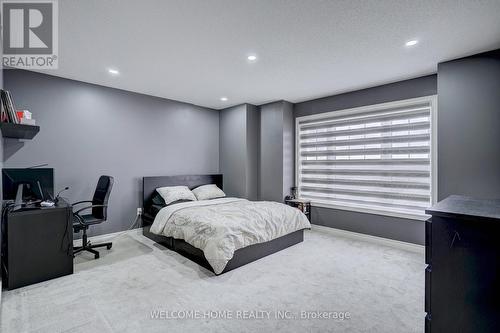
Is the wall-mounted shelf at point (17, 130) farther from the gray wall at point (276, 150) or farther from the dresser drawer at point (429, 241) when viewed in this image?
the dresser drawer at point (429, 241)

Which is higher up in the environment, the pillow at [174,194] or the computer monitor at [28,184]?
the computer monitor at [28,184]

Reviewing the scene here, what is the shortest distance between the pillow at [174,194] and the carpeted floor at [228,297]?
46.1 inches

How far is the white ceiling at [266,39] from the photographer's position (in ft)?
6.77

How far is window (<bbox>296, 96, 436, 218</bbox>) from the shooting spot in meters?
3.62

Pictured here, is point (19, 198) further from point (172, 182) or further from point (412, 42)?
point (412, 42)

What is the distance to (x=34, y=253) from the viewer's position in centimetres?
256

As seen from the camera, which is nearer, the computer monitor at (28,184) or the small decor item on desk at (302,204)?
the computer monitor at (28,184)

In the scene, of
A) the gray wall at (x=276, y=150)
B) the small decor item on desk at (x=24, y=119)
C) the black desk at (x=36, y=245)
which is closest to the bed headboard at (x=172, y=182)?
the gray wall at (x=276, y=150)

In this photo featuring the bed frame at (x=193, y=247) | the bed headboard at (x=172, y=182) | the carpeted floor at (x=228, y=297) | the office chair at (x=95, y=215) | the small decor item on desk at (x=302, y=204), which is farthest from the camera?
the small decor item on desk at (x=302, y=204)

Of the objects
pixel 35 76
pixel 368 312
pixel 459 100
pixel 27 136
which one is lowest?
pixel 368 312

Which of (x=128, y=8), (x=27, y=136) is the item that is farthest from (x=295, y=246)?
(x=27, y=136)

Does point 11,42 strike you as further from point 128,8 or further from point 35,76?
point 128,8

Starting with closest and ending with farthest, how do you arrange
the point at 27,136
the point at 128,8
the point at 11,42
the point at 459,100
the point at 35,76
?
the point at 128,8
the point at 11,42
the point at 459,100
the point at 27,136
the point at 35,76

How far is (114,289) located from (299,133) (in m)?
4.16
